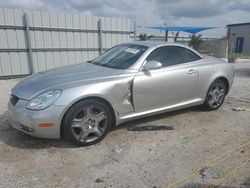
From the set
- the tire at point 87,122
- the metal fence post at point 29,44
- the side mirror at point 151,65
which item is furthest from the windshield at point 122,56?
the metal fence post at point 29,44

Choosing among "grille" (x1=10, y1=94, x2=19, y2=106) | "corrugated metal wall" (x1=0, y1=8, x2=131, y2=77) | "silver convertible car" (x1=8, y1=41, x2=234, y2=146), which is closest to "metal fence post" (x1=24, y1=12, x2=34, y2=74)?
"corrugated metal wall" (x1=0, y1=8, x2=131, y2=77)

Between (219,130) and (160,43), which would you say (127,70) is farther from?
(219,130)

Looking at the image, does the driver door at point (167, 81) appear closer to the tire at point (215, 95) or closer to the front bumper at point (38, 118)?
the tire at point (215, 95)

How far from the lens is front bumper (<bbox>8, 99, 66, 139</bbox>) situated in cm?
296

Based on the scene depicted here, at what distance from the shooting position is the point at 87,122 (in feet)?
10.7

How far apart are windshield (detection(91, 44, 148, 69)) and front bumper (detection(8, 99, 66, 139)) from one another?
1297 millimetres

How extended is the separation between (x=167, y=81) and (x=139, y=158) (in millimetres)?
1462

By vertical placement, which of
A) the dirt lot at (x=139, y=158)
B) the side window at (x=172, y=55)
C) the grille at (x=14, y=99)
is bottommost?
the dirt lot at (x=139, y=158)

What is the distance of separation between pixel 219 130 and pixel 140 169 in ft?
6.08

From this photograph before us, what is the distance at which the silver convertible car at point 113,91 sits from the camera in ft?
9.98

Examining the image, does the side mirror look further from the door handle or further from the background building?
the background building

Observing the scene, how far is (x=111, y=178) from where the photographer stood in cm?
261

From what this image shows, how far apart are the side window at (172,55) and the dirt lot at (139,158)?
1117 mm

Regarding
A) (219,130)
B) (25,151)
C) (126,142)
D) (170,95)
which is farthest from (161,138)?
(25,151)
